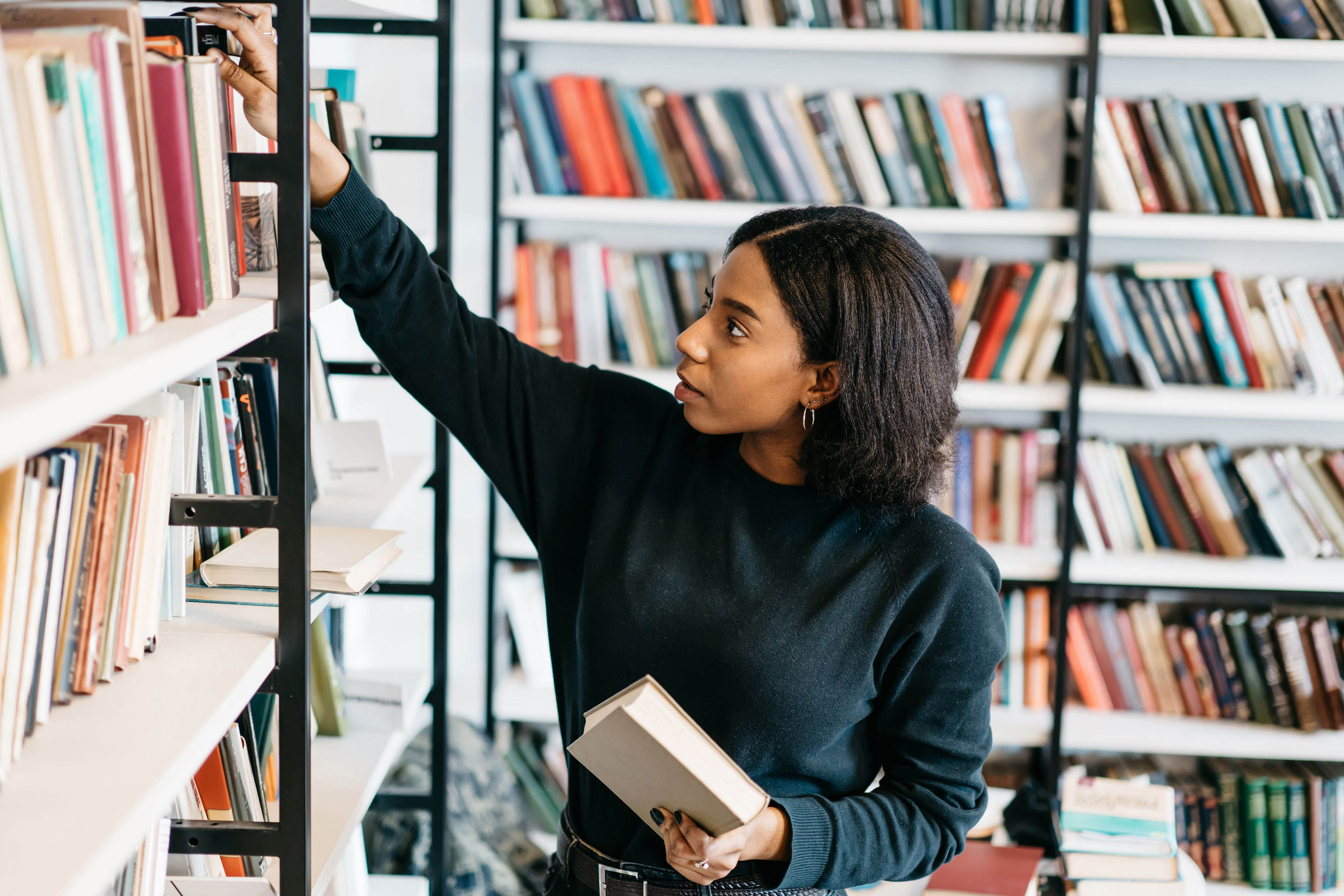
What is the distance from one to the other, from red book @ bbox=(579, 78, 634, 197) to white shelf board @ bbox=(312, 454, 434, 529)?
0.87 metres

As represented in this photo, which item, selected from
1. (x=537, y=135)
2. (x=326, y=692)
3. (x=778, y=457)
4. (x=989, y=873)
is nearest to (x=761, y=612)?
(x=778, y=457)

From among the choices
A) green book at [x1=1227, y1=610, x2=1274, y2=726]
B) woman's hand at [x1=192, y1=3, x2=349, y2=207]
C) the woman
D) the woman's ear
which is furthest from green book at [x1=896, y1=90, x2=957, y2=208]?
woman's hand at [x1=192, y1=3, x2=349, y2=207]

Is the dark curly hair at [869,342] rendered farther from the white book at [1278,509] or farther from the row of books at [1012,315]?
the white book at [1278,509]

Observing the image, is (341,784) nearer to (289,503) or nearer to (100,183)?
Result: (289,503)

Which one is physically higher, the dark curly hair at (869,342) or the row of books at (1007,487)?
the dark curly hair at (869,342)

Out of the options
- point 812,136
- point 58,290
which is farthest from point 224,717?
point 812,136

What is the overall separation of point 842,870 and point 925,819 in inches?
4.5

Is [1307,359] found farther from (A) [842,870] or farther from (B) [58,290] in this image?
(B) [58,290]

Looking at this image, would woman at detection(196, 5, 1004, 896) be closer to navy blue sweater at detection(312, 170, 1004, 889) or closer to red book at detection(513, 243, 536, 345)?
navy blue sweater at detection(312, 170, 1004, 889)

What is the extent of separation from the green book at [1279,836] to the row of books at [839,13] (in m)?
1.68

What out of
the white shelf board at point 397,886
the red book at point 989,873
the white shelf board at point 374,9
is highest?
the white shelf board at point 374,9

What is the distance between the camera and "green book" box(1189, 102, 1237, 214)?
229cm

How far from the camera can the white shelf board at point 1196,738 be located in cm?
234

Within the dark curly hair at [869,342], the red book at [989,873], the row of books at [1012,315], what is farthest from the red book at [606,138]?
the red book at [989,873]
